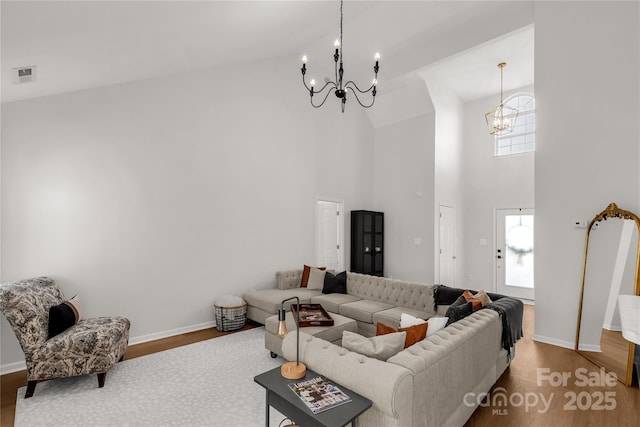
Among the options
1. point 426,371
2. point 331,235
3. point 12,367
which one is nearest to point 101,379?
point 12,367

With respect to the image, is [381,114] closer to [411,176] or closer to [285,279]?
[411,176]

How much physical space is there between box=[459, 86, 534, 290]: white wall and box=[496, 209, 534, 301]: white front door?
118 millimetres

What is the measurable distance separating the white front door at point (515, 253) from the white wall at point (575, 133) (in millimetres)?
2668

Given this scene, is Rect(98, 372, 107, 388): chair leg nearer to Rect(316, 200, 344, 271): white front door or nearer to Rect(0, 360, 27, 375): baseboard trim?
Rect(0, 360, 27, 375): baseboard trim

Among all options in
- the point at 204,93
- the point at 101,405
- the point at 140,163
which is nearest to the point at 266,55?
the point at 204,93

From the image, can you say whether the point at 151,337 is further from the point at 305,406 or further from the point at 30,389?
the point at 305,406

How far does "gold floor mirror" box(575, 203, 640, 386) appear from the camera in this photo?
3.47 meters

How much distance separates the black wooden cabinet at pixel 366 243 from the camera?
22.0 ft

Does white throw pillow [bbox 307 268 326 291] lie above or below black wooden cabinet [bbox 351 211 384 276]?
below

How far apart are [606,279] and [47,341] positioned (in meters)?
5.86

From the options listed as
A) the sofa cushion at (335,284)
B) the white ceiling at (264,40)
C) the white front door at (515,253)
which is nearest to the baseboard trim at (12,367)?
the white ceiling at (264,40)

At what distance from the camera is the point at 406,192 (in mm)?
6828

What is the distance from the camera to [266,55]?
519cm

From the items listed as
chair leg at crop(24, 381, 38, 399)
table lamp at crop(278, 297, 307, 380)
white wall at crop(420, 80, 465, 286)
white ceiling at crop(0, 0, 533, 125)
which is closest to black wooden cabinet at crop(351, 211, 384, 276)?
white wall at crop(420, 80, 465, 286)
